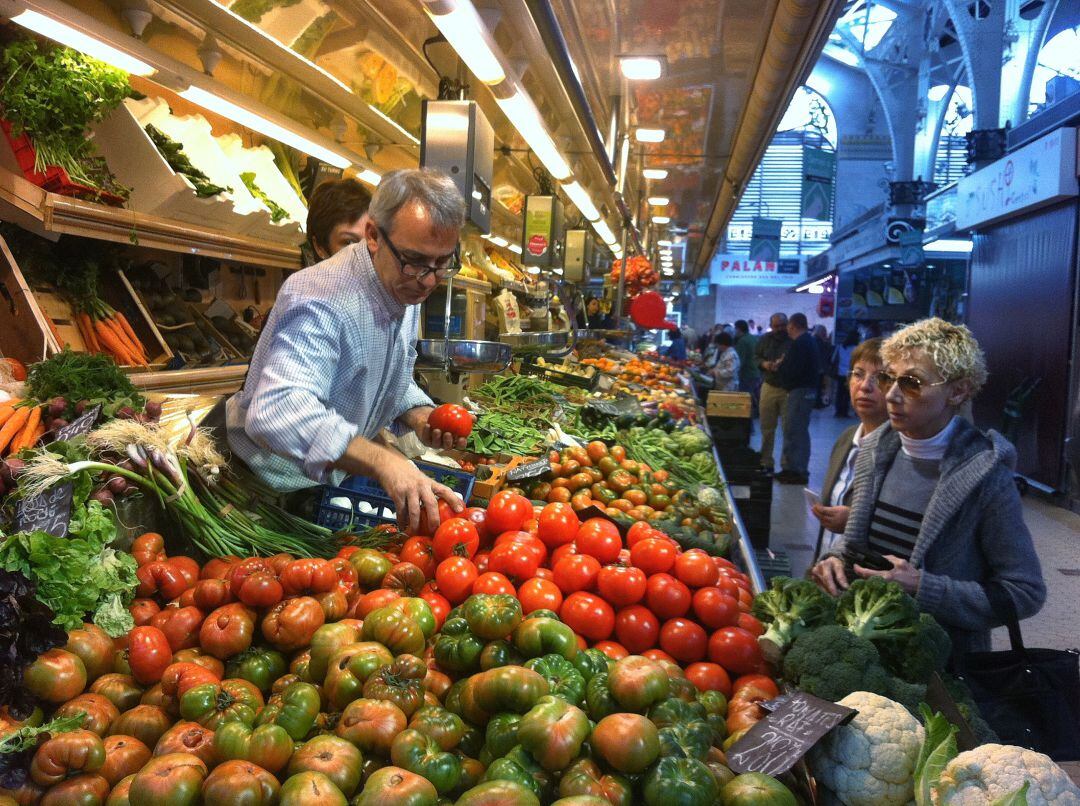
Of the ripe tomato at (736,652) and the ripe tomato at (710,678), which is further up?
the ripe tomato at (736,652)

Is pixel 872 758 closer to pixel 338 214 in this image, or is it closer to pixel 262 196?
pixel 338 214

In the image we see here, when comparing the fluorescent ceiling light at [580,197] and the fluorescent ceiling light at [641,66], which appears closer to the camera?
the fluorescent ceiling light at [641,66]

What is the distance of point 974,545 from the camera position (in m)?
2.74

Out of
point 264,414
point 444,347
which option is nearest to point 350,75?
point 444,347

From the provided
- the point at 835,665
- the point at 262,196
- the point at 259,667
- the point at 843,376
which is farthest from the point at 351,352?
the point at 843,376

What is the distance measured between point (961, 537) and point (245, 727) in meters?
2.37

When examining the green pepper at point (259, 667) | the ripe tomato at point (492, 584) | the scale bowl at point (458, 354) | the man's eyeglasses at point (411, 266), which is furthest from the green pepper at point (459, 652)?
the scale bowl at point (458, 354)

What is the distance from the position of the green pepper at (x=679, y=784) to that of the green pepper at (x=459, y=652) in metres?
0.50

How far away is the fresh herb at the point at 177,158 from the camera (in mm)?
4766

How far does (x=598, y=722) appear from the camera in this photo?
151 centimetres

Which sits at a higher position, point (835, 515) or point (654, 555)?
point (654, 555)

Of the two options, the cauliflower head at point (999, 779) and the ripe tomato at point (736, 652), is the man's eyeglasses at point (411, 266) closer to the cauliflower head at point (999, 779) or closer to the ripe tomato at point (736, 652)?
the ripe tomato at point (736, 652)

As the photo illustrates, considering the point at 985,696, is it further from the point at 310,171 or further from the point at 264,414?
the point at 310,171

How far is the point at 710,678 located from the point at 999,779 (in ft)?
2.46
